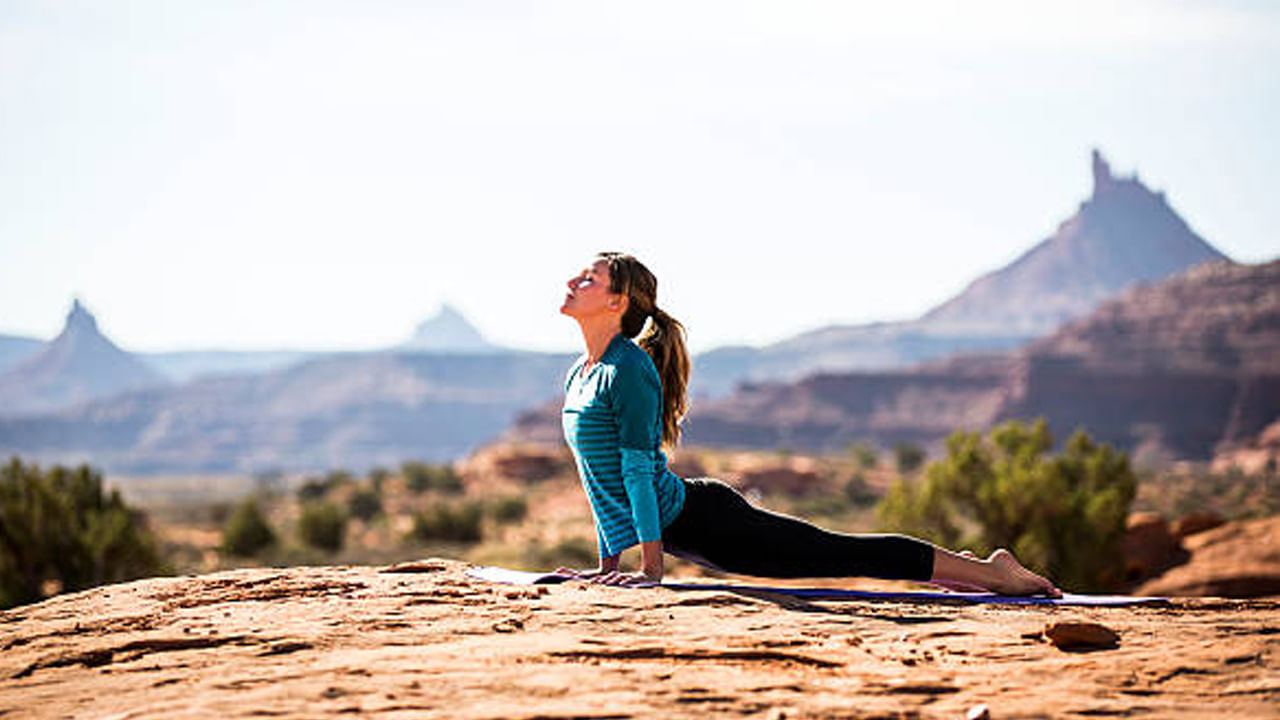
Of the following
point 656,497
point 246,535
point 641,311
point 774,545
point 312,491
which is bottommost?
point 246,535

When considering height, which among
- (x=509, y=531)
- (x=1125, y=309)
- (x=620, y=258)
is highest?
(x=1125, y=309)

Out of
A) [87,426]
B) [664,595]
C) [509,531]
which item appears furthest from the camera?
[87,426]

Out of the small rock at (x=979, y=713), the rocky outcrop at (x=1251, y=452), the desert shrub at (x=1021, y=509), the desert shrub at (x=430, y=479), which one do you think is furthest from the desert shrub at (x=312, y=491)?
the rocky outcrop at (x=1251, y=452)

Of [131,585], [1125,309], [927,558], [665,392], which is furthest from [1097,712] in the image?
[1125,309]

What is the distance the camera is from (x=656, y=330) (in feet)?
18.9

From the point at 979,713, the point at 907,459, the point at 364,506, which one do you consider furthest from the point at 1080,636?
the point at 907,459

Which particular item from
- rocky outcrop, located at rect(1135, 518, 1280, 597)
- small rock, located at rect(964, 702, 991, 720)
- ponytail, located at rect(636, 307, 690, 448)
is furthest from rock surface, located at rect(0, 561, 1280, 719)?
rocky outcrop, located at rect(1135, 518, 1280, 597)

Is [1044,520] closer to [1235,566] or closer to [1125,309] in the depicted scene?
[1235,566]

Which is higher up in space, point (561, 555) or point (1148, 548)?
point (1148, 548)

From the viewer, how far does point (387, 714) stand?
350 cm

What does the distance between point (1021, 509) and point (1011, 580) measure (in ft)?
52.3

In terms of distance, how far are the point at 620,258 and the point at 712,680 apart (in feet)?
8.03

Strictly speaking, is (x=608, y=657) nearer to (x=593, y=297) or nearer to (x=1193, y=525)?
(x=593, y=297)

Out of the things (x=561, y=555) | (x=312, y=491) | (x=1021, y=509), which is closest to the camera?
(x=1021, y=509)
